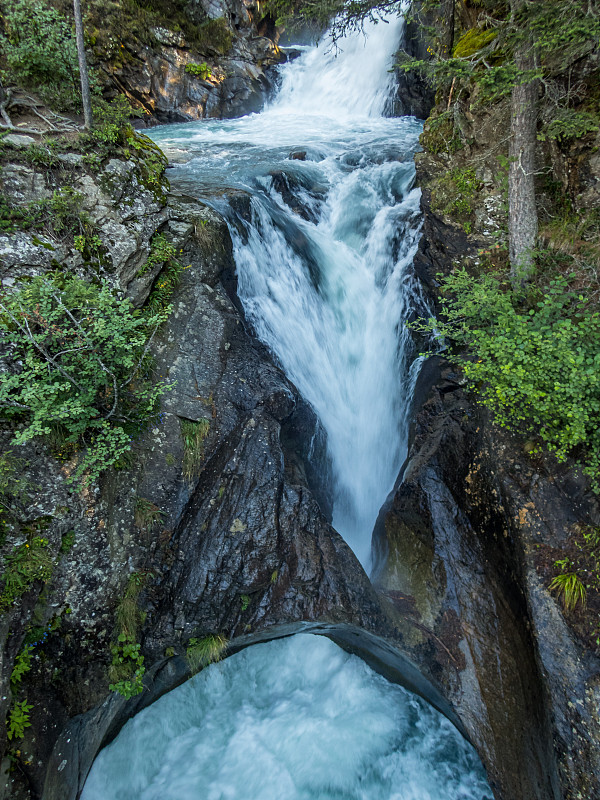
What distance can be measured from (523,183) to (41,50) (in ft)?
26.5

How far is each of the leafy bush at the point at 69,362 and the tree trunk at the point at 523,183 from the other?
18.1ft

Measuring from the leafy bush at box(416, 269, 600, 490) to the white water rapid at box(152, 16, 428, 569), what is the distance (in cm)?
303

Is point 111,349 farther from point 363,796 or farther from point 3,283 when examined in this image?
point 363,796

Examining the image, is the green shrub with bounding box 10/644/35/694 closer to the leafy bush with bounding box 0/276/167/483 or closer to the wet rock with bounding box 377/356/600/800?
the leafy bush with bounding box 0/276/167/483

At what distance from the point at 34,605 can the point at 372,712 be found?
495cm

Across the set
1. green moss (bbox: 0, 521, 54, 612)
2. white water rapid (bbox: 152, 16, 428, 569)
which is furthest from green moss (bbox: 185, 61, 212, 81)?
green moss (bbox: 0, 521, 54, 612)

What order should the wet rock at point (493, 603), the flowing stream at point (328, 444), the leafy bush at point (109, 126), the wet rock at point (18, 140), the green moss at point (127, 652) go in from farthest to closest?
the leafy bush at point (109, 126) → the wet rock at point (18, 140) → the flowing stream at point (328, 444) → the green moss at point (127, 652) → the wet rock at point (493, 603)

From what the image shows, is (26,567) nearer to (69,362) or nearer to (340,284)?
(69,362)

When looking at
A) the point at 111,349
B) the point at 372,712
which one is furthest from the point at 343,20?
the point at 372,712

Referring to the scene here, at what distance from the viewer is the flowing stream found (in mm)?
5477

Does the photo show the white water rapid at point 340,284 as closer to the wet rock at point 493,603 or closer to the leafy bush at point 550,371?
the wet rock at point 493,603

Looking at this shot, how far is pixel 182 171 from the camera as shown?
34.4 feet

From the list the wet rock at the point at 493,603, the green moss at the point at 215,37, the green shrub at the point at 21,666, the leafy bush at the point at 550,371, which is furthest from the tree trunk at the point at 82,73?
the green moss at the point at 215,37

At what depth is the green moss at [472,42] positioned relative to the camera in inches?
323
